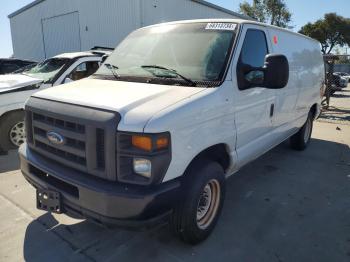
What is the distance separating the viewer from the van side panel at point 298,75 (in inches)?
190

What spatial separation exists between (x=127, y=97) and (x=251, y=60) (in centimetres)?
171

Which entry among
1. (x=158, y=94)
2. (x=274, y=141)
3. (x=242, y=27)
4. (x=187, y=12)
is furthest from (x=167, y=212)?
(x=187, y=12)

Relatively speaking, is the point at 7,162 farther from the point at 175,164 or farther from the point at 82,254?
the point at 175,164

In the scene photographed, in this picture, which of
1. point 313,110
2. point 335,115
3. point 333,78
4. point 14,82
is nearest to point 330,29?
point 333,78

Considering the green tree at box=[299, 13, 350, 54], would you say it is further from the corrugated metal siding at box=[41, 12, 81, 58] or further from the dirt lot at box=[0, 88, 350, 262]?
the dirt lot at box=[0, 88, 350, 262]

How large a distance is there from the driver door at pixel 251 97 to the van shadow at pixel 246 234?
→ 2.22ft

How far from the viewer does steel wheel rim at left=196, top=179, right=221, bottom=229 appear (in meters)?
3.40

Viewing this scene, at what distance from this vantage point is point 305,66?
231 inches

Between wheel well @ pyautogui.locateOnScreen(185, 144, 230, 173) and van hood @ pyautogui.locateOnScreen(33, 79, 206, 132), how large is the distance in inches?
24.0

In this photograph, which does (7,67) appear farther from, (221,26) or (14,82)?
(221,26)

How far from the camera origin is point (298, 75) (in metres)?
5.46

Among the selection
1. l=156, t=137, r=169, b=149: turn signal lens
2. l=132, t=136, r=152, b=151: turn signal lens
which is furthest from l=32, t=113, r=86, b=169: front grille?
l=156, t=137, r=169, b=149: turn signal lens

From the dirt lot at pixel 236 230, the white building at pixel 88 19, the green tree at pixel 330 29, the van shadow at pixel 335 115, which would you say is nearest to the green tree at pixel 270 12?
the green tree at pixel 330 29

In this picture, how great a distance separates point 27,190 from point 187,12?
53.9 ft
